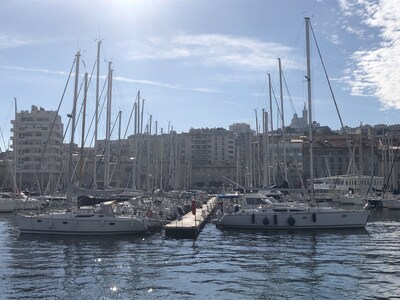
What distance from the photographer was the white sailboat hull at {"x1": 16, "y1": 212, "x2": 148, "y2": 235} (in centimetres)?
3950

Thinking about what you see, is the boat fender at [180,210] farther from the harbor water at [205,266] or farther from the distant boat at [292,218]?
the harbor water at [205,266]

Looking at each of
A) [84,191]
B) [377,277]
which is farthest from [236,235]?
[377,277]

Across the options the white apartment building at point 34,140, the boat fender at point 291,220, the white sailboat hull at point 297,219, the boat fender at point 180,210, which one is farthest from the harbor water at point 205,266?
the white apartment building at point 34,140

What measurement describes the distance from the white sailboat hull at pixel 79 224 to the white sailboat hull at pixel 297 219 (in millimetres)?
9605

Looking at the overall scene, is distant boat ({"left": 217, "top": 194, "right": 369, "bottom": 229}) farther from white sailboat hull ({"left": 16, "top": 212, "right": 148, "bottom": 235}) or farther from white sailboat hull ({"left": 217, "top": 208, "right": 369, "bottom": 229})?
white sailboat hull ({"left": 16, "top": 212, "right": 148, "bottom": 235})

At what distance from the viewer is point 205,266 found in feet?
87.8

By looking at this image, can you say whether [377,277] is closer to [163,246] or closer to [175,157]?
[163,246]

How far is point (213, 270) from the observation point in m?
25.5

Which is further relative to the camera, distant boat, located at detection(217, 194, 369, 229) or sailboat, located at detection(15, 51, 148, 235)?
distant boat, located at detection(217, 194, 369, 229)

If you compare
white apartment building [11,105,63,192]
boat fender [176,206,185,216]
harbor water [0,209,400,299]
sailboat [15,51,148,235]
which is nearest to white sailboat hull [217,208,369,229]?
harbor water [0,209,400,299]

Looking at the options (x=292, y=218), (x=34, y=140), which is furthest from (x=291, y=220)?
(x=34, y=140)

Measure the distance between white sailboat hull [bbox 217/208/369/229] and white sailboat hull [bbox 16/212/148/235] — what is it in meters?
9.60

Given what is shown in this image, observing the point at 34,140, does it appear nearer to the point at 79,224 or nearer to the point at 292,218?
the point at 79,224

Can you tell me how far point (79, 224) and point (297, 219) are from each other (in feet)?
63.6
